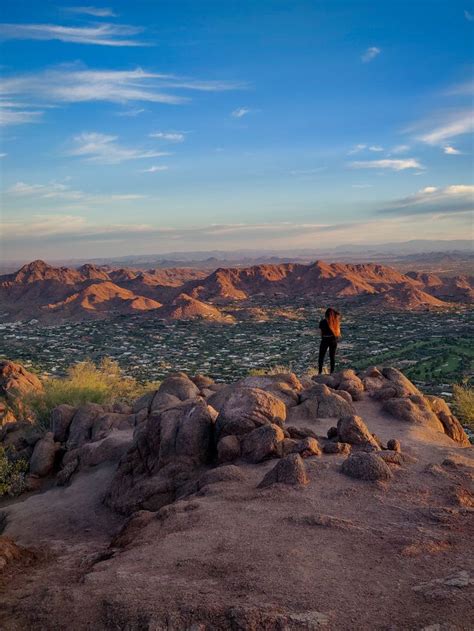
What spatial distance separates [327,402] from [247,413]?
4007mm

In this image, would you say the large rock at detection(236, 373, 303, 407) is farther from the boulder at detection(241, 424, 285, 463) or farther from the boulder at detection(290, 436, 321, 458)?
the boulder at detection(290, 436, 321, 458)

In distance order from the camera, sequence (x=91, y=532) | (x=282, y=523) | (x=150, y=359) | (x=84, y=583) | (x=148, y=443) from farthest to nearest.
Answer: (x=150, y=359) → (x=148, y=443) → (x=91, y=532) → (x=282, y=523) → (x=84, y=583)

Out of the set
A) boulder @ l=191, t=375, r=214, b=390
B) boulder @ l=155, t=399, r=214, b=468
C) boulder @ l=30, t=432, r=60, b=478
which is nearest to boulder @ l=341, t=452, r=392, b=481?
boulder @ l=155, t=399, r=214, b=468

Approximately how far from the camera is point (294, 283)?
405ft

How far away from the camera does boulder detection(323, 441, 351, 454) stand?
434 inches

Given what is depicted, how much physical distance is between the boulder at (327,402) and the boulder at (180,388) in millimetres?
4736

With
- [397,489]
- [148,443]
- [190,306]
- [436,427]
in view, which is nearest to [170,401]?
[148,443]

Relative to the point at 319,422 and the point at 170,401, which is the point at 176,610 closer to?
the point at 319,422

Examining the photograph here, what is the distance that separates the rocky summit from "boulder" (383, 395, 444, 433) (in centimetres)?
6

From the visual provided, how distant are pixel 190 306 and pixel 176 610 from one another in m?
82.8

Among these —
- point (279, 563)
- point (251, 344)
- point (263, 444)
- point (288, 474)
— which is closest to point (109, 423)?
point (263, 444)

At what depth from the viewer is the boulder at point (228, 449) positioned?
11.5 meters

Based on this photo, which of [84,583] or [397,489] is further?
[397,489]

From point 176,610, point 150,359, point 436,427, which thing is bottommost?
point 150,359
